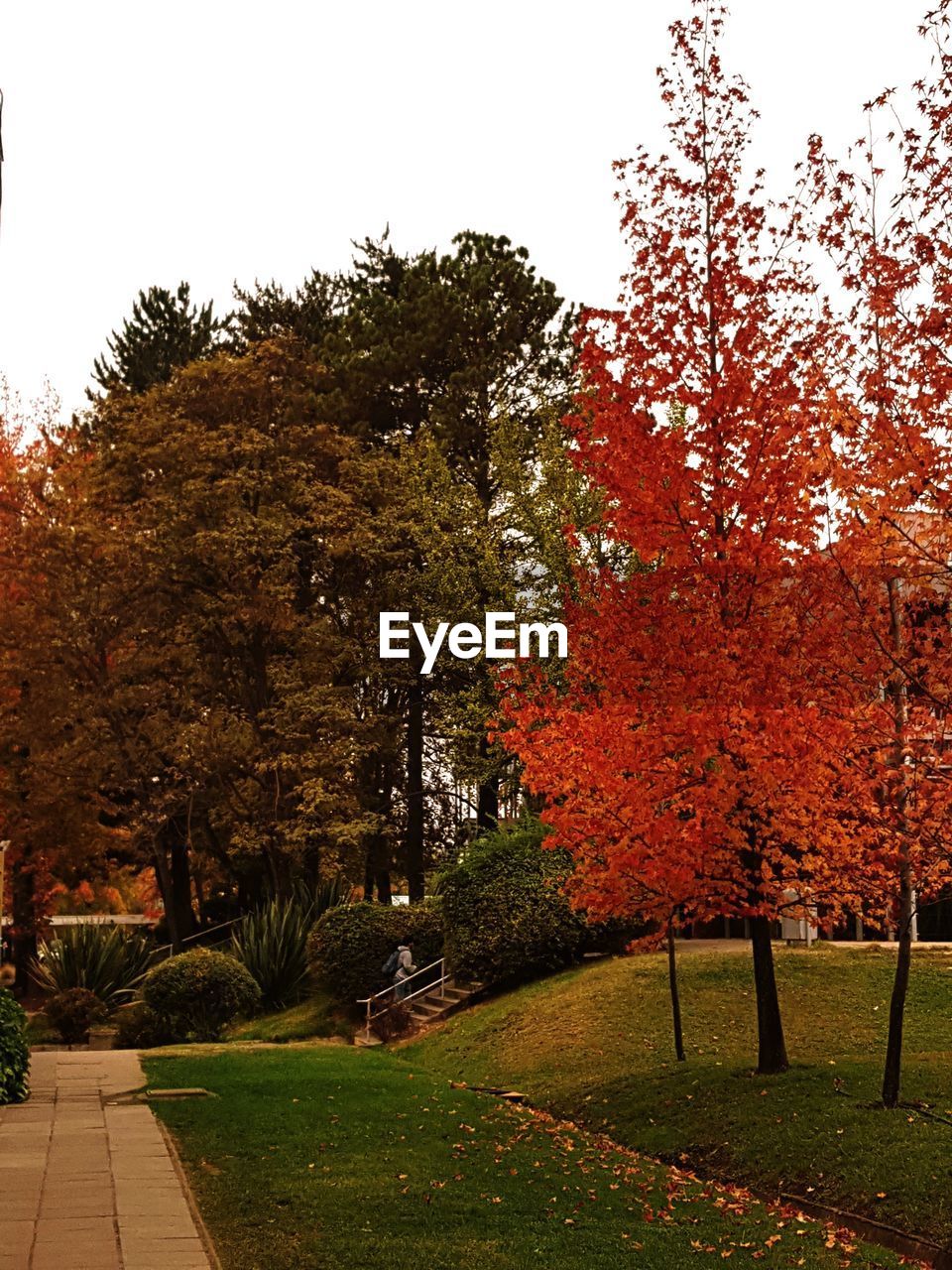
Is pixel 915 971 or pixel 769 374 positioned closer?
pixel 769 374

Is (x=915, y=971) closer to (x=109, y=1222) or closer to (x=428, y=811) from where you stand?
(x=109, y=1222)

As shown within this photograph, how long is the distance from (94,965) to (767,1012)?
1805cm

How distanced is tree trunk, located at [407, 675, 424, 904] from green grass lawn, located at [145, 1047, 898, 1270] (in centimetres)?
2067

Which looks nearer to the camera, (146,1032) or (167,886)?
(146,1032)

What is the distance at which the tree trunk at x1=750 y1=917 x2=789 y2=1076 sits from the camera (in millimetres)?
16234

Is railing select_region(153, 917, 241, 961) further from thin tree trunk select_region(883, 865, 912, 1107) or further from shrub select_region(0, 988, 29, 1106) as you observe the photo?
thin tree trunk select_region(883, 865, 912, 1107)

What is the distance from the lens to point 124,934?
3219 centimetres

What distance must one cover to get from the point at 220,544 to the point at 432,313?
29.5 ft

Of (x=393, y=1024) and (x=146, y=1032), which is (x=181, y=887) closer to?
(x=146, y=1032)

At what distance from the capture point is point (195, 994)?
989 inches

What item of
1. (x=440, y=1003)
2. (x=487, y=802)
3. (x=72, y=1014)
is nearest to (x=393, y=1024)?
(x=440, y=1003)

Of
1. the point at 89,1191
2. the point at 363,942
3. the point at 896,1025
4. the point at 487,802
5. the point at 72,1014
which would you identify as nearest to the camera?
the point at 89,1191

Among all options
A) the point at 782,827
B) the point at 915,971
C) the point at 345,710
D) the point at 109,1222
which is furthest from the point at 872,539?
the point at 345,710

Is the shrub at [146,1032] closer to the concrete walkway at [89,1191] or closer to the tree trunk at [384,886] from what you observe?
the concrete walkway at [89,1191]
